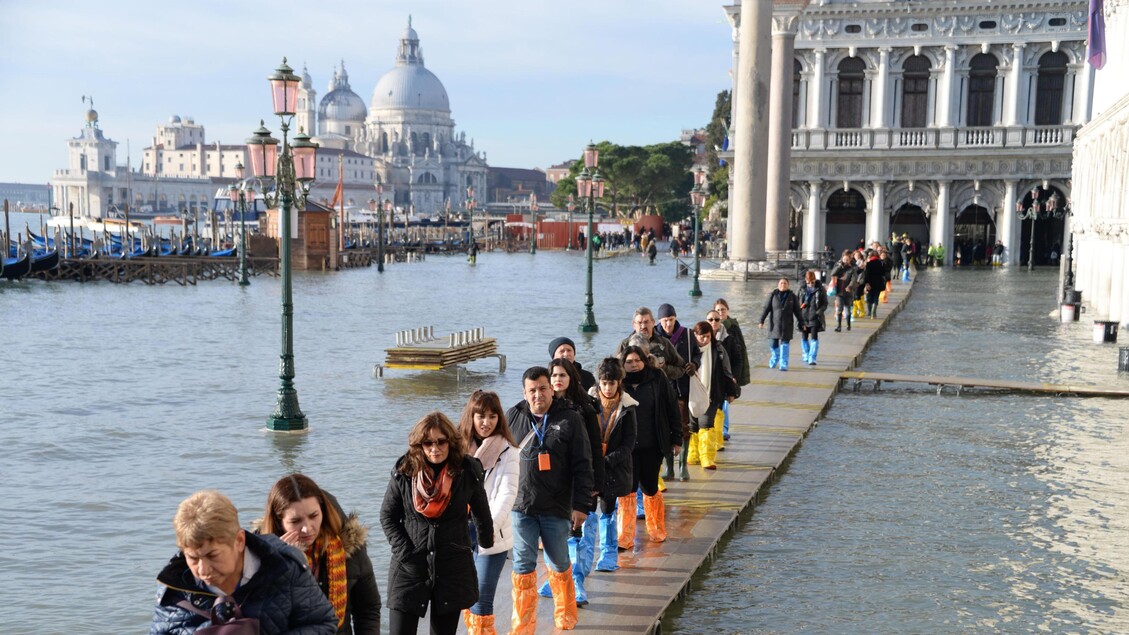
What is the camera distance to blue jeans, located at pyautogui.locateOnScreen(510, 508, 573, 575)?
687cm

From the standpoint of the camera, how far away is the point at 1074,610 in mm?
8180

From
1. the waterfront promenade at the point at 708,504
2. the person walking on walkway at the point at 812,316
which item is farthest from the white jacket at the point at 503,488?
the person walking on walkway at the point at 812,316

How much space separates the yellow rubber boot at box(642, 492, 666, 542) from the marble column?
45043mm

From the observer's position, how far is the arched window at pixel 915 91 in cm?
5181

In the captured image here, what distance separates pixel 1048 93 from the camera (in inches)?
1997

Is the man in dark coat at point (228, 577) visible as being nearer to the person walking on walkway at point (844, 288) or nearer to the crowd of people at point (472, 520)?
the crowd of people at point (472, 520)

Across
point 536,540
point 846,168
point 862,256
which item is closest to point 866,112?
point 846,168

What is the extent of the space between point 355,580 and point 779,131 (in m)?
39.4

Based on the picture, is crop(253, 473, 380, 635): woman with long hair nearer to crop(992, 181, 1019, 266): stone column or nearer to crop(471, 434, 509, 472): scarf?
crop(471, 434, 509, 472): scarf

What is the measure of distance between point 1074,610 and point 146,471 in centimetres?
853

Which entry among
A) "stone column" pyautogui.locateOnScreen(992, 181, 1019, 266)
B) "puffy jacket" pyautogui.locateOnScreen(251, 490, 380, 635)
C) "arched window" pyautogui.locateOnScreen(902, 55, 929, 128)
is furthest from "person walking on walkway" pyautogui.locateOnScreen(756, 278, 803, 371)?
"arched window" pyautogui.locateOnScreen(902, 55, 929, 128)

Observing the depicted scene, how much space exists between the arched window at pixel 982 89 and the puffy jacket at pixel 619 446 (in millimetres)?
47031

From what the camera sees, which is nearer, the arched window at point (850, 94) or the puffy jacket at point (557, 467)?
the puffy jacket at point (557, 467)

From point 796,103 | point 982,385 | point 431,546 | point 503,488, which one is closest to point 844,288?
point 982,385
